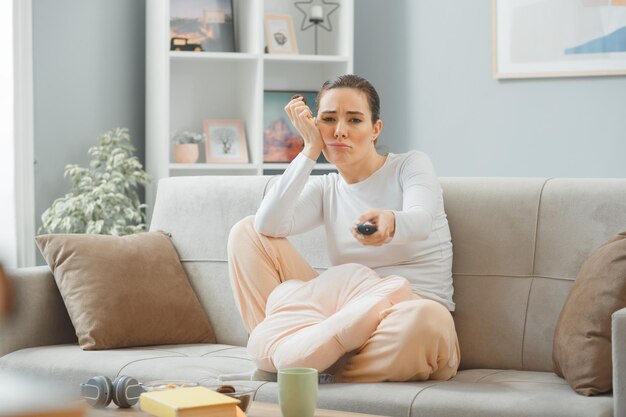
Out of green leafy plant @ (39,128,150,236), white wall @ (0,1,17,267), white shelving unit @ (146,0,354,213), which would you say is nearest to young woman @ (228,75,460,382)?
green leafy plant @ (39,128,150,236)

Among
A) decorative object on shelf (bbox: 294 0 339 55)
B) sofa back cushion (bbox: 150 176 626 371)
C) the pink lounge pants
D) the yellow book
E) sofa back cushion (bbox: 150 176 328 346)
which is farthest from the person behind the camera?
decorative object on shelf (bbox: 294 0 339 55)

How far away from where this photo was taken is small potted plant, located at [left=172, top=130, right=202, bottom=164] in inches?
160

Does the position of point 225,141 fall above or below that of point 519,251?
above

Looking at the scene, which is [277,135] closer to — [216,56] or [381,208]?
[216,56]

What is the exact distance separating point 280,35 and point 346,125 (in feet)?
6.83

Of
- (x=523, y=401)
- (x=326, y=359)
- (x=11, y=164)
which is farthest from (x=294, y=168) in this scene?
(x=11, y=164)

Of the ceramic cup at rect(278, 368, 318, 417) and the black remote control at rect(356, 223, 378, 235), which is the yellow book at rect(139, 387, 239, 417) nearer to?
the ceramic cup at rect(278, 368, 318, 417)

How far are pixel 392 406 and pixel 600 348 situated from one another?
18.0 inches

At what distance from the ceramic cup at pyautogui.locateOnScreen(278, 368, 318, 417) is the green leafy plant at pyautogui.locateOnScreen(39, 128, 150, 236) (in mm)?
2374

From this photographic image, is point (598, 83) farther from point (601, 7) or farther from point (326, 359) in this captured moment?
point (326, 359)

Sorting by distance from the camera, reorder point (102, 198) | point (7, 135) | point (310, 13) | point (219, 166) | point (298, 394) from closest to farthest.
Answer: point (298, 394)
point (7, 135)
point (102, 198)
point (219, 166)
point (310, 13)

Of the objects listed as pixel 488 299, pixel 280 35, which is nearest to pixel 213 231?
pixel 488 299

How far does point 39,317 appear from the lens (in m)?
2.47

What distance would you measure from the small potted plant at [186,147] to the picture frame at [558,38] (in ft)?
4.87
